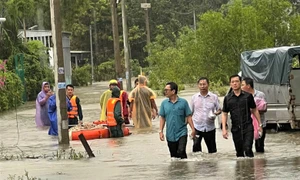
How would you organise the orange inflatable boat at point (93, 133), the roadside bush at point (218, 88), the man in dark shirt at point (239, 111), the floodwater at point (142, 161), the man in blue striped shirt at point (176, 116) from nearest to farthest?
the floodwater at point (142, 161) < the man in dark shirt at point (239, 111) < the man in blue striped shirt at point (176, 116) < the orange inflatable boat at point (93, 133) < the roadside bush at point (218, 88)

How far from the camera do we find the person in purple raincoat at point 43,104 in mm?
22469

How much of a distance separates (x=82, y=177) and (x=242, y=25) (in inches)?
1240

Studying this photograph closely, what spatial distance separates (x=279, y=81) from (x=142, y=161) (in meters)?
7.40

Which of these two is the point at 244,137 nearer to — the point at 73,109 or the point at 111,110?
the point at 111,110

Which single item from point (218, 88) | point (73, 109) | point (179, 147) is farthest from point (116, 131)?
point (218, 88)

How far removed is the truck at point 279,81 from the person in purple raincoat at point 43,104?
20.9 ft

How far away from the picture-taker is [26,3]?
4806 centimetres

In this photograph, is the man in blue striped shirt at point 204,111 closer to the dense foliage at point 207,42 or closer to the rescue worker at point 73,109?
the rescue worker at point 73,109

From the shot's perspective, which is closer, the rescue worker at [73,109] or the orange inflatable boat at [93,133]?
the orange inflatable boat at [93,133]

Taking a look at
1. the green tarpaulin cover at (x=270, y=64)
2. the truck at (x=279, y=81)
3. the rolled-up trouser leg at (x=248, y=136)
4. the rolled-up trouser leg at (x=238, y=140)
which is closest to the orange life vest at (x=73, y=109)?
the truck at (x=279, y=81)

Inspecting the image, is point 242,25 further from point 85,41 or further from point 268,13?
point 85,41

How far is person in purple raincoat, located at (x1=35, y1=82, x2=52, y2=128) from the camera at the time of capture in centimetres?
2247

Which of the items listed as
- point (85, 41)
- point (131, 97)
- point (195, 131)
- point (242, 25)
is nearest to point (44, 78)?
point (242, 25)

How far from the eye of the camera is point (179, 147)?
12.7 metres
